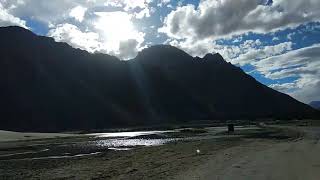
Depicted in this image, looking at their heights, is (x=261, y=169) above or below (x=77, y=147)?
below

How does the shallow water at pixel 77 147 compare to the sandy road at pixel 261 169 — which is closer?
the sandy road at pixel 261 169

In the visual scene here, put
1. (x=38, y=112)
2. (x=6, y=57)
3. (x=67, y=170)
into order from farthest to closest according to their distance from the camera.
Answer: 1. (x=6, y=57)
2. (x=38, y=112)
3. (x=67, y=170)

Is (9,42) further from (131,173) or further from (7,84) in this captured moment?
(131,173)

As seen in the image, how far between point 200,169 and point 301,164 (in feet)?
15.6

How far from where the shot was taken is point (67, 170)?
2402cm

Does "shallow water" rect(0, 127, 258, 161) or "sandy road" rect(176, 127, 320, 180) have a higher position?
"shallow water" rect(0, 127, 258, 161)

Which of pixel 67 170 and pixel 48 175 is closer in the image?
pixel 48 175

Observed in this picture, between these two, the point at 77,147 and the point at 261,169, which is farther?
the point at 77,147

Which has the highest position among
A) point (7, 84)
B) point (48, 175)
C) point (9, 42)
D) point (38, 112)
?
point (9, 42)

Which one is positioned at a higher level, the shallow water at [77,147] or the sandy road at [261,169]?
the shallow water at [77,147]

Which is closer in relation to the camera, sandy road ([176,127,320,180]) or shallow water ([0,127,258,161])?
sandy road ([176,127,320,180])

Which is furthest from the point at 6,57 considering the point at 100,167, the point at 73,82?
the point at 100,167

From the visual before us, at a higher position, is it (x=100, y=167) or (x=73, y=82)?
(x=73, y=82)

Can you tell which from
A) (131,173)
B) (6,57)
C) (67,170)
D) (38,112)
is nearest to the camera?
(131,173)
